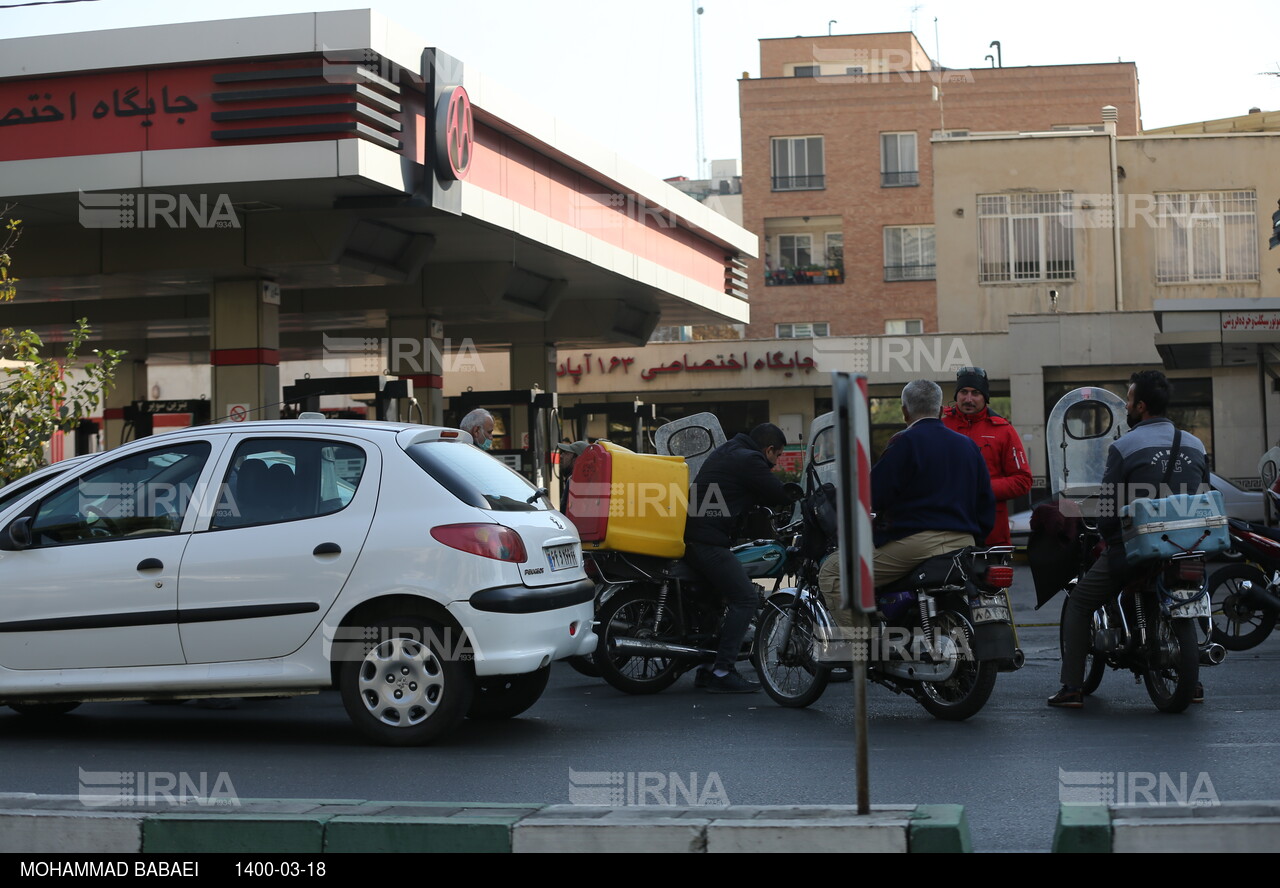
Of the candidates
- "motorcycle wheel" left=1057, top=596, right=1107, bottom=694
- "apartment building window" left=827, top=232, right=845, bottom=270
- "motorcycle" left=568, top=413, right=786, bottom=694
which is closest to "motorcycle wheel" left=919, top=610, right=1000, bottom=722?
"motorcycle wheel" left=1057, top=596, right=1107, bottom=694

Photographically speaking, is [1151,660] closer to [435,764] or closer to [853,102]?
[435,764]

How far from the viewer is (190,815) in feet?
16.2

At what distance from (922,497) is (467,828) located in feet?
13.0

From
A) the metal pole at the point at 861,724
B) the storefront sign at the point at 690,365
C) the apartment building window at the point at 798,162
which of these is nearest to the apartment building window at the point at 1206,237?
the storefront sign at the point at 690,365

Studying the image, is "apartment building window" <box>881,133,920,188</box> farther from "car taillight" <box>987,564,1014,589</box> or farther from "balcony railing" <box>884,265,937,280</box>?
"car taillight" <box>987,564,1014,589</box>

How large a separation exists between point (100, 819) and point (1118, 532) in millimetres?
5408

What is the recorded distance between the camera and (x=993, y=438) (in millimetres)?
9344

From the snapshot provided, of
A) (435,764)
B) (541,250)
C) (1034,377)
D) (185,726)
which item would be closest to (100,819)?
(435,764)

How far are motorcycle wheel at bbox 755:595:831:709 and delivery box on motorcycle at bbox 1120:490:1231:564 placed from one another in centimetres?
179

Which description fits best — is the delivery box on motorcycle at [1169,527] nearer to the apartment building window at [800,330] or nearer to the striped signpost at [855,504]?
the striped signpost at [855,504]

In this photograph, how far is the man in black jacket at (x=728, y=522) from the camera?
360 inches

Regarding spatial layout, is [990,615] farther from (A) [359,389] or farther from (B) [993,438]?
(A) [359,389]

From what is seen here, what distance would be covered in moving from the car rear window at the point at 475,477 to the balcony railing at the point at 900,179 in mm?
40426

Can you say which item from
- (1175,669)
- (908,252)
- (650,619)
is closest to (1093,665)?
(1175,669)
